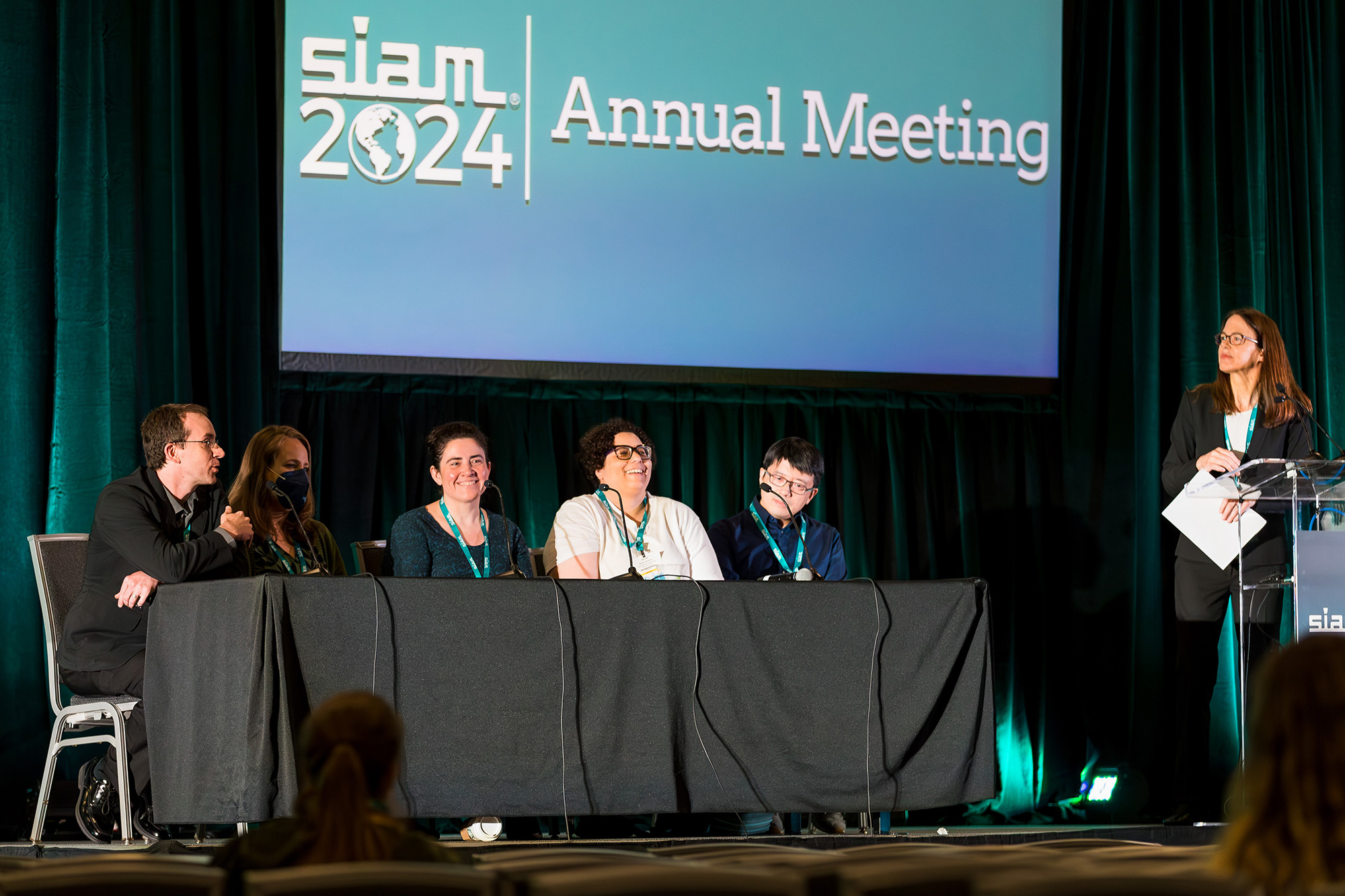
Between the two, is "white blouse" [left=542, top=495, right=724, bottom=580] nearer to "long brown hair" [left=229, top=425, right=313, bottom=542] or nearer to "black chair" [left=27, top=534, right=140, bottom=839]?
"long brown hair" [left=229, top=425, right=313, bottom=542]

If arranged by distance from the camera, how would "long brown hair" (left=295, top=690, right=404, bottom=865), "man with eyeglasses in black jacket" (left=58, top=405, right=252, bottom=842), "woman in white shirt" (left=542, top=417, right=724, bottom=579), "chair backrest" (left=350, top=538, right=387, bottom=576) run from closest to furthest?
1. "long brown hair" (left=295, top=690, right=404, bottom=865)
2. "man with eyeglasses in black jacket" (left=58, top=405, right=252, bottom=842)
3. "woman in white shirt" (left=542, top=417, right=724, bottom=579)
4. "chair backrest" (left=350, top=538, right=387, bottom=576)

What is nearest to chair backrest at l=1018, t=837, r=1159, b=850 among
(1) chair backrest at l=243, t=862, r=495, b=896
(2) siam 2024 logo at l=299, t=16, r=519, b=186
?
(1) chair backrest at l=243, t=862, r=495, b=896

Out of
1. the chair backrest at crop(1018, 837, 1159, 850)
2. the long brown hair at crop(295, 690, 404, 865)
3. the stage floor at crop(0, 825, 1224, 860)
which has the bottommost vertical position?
the stage floor at crop(0, 825, 1224, 860)

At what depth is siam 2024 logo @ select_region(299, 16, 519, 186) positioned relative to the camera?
4.73 m

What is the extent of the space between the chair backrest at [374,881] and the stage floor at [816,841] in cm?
97

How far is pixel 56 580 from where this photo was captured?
3.78 meters

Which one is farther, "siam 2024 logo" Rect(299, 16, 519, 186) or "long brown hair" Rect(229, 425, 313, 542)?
"siam 2024 logo" Rect(299, 16, 519, 186)

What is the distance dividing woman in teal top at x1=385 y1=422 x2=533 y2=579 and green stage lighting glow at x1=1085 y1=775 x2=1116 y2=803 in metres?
2.56

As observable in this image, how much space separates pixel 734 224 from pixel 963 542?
1573mm

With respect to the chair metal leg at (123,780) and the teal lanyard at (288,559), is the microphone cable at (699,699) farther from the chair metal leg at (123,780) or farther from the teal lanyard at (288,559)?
the chair metal leg at (123,780)

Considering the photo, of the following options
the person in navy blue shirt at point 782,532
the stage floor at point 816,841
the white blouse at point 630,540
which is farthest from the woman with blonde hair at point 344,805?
the person in navy blue shirt at point 782,532

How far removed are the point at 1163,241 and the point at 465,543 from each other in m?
3.31

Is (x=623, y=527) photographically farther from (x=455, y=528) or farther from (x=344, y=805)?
(x=344, y=805)

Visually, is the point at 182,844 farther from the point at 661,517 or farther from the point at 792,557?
the point at 792,557
